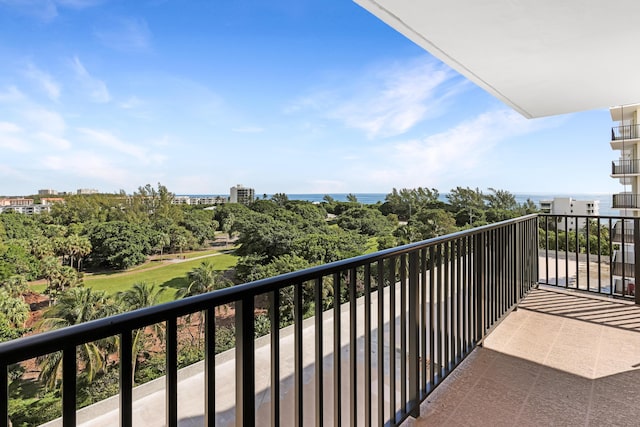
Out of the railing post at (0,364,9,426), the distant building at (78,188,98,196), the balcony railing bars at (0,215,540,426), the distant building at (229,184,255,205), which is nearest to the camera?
the railing post at (0,364,9,426)

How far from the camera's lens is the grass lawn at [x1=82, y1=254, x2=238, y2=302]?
25947mm

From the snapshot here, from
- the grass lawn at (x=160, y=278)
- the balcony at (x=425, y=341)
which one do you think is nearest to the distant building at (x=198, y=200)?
the grass lawn at (x=160, y=278)

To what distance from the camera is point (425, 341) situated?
1.66 m

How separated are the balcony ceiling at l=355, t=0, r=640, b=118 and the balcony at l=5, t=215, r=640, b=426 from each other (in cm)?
118

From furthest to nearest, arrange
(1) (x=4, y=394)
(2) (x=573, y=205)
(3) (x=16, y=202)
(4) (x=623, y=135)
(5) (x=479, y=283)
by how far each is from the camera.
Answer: (2) (x=573, y=205) → (3) (x=16, y=202) → (4) (x=623, y=135) → (5) (x=479, y=283) → (1) (x=4, y=394)

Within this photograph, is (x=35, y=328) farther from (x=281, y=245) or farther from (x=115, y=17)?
(x=115, y=17)

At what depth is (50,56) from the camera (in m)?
29.8

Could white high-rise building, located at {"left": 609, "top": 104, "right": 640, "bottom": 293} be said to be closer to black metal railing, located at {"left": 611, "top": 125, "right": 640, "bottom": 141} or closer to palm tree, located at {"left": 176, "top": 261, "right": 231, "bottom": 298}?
black metal railing, located at {"left": 611, "top": 125, "right": 640, "bottom": 141}

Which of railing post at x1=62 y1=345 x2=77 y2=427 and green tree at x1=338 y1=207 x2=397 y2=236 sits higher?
railing post at x1=62 y1=345 x2=77 y2=427

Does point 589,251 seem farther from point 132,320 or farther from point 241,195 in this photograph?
point 241,195

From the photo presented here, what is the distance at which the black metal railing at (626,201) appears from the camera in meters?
19.7

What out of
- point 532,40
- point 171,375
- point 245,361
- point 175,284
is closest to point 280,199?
point 175,284

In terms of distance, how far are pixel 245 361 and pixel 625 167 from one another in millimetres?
25612

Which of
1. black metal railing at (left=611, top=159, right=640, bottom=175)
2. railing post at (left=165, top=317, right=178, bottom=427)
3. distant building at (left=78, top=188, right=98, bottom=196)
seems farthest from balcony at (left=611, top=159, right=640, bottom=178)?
distant building at (left=78, top=188, right=98, bottom=196)
